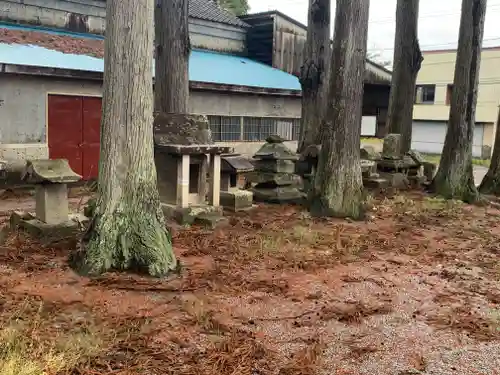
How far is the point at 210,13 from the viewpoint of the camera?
65.7 feet

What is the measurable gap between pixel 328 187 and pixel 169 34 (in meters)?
4.38

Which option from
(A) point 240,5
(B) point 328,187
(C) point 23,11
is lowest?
(B) point 328,187

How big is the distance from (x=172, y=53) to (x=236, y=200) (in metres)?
3.20

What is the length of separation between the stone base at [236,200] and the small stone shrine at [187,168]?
0.85 metres

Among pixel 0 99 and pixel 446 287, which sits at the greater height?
pixel 0 99

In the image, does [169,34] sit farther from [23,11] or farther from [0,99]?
[23,11]

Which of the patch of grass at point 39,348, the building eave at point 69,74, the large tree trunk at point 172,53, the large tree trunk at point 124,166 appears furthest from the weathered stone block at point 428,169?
the patch of grass at point 39,348

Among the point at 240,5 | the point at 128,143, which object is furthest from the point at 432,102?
the point at 128,143

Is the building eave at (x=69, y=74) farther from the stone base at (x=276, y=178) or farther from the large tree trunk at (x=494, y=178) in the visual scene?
the large tree trunk at (x=494, y=178)

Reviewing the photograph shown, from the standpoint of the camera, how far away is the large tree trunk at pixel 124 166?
6.09m

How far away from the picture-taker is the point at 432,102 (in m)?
38.2

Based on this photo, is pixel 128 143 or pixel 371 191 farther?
pixel 371 191

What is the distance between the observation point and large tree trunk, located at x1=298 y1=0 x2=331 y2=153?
13875 mm

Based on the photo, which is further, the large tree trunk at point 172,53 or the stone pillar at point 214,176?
the large tree trunk at point 172,53
